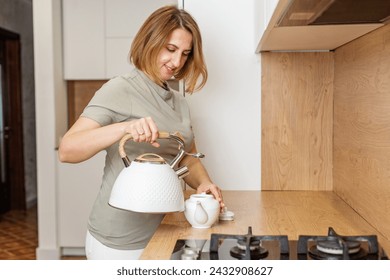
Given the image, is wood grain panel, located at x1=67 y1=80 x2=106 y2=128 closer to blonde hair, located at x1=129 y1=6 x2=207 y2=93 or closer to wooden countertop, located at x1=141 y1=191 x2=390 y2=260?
wooden countertop, located at x1=141 y1=191 x2=390 y2=260

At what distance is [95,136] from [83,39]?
212 centimetres

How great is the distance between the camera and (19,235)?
378 cm

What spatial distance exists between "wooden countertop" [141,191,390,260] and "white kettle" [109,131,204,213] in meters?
0.09

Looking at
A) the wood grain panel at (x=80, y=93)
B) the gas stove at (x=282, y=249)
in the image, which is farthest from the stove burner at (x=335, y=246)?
the wood grain panel at (x=80, y=93)

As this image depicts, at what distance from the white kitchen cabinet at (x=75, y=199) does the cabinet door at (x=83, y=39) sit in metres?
0.52

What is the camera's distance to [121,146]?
117 centimetres

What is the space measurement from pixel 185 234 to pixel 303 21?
55 centimetres

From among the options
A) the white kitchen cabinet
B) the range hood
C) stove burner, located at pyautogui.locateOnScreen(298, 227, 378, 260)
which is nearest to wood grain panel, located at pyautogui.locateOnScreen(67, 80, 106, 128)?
the white kitchen cabinet

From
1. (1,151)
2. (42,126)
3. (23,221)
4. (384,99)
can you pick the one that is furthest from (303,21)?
(1,151)

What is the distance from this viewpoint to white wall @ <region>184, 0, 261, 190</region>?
1.91 meters

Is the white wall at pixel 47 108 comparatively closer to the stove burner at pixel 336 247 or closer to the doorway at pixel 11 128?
the doorway at pixel 11 128

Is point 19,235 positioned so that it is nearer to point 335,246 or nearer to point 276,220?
point 276,220

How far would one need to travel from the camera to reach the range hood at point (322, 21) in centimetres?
100

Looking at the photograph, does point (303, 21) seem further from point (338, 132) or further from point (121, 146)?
point (338, 132)
